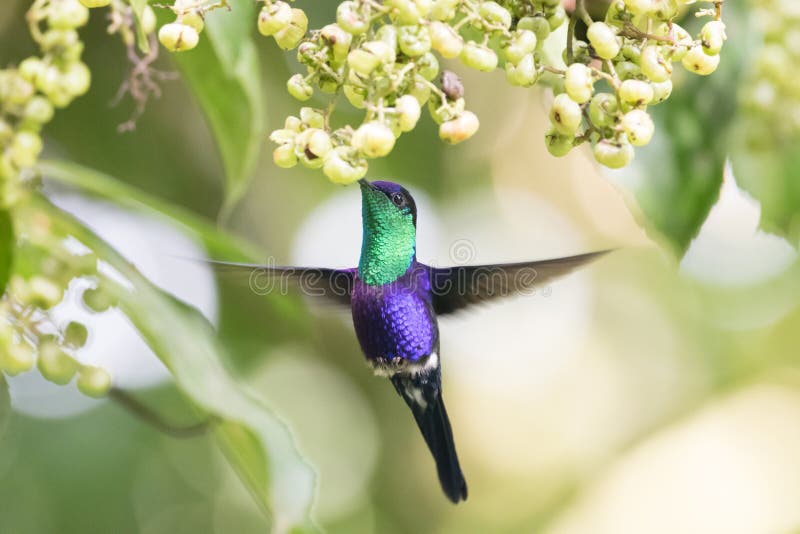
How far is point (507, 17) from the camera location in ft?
3.33

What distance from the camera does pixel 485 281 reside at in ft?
5.58

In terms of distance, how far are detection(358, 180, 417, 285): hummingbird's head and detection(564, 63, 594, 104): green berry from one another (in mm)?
447

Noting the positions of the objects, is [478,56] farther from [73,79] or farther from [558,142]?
[73,79]

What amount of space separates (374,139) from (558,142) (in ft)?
0.89

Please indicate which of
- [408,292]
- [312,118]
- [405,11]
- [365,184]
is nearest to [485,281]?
[408,292]

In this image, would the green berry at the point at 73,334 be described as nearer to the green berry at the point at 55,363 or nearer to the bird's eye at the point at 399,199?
the green berry at the point at 55,363

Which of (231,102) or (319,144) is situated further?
(231,102)

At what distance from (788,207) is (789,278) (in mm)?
3239

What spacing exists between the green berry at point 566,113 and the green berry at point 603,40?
2.3 inches

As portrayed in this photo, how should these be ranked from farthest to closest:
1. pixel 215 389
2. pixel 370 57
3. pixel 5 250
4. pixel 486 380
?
pixel 486 380 → pixel 215 389 → pixel 5 250 → pixel 370 57

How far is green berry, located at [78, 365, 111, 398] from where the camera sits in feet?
5.17

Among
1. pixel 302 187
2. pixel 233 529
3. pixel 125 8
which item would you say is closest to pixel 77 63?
pixel 125 8

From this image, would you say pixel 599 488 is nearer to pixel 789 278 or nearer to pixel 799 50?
pixel 789 278

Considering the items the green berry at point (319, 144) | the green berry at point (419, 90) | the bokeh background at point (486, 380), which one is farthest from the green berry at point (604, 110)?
the bokeh background at point (486, 380)
